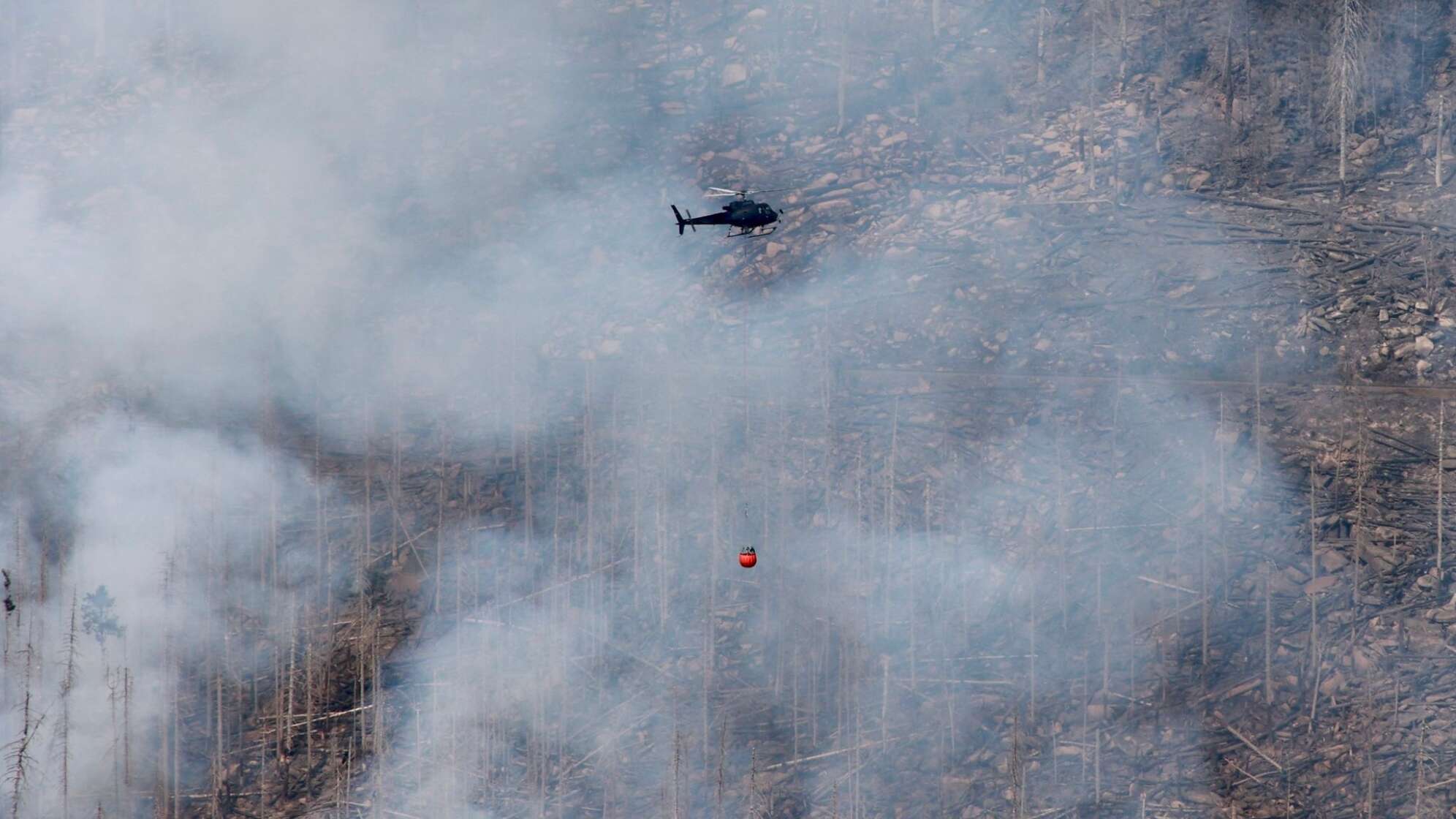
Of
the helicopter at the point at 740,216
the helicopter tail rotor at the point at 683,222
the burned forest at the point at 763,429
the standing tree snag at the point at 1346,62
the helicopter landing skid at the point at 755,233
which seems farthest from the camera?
the standing tree snag at the point at 1346,62

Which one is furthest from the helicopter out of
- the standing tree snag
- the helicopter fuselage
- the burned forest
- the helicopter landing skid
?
the standing tree snag

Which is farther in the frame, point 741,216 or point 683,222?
point 741,216

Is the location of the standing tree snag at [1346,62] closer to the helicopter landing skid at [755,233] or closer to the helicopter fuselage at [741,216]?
the helicopter landing skid at [755,233]

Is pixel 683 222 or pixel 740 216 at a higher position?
pixel 740 216

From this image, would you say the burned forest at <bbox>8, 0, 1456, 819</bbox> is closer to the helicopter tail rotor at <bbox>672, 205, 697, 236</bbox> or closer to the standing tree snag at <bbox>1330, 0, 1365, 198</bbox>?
the standing tree snag at <bbox>1330, 0, 1365, 198</bbox>

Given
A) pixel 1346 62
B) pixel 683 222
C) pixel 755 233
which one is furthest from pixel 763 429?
pixel 1346 62

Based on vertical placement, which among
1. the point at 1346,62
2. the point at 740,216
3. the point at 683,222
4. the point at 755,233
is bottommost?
the point at 755,233

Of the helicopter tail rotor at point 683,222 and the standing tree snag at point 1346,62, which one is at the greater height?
the standing tree snag at point 1346,62

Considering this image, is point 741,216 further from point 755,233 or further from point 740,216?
point 755,233

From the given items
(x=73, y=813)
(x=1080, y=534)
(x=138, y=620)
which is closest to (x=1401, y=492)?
(x=1080, y=534)

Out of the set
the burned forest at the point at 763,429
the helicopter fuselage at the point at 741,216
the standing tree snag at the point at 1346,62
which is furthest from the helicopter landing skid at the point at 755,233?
the standing tree snag at the point at 1346,62
